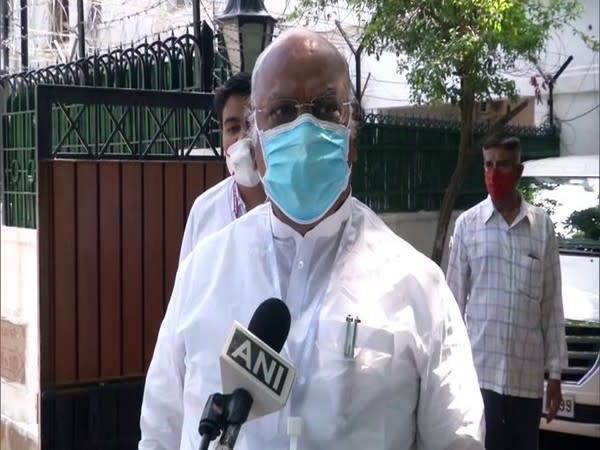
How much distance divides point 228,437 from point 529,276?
3.13m

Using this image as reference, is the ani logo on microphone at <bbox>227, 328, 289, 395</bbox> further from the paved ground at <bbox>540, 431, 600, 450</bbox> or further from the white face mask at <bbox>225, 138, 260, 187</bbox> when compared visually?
the paved ground at <bbox>540, 431, 600, 450</bbox>

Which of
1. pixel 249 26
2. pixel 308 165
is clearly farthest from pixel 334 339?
pixel 249 26

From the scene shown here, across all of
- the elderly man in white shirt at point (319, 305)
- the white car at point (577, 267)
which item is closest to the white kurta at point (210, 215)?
the elderly man in white shirt at point (319, 305)

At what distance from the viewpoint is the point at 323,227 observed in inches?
77.5

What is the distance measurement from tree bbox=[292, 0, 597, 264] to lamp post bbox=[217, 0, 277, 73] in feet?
3.72

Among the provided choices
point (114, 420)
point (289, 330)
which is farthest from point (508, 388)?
point (289, 330)

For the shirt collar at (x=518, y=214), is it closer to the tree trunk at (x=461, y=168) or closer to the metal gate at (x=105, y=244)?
the metal gate at (x=105, y=244)

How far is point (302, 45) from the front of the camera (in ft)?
6.36

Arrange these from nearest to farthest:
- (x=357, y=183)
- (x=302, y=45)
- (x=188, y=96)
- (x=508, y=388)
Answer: (x=302, y=45)
(x=508, y=388)
(x=188, y=96)
(x=357, y=183)

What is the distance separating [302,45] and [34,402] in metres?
4.83

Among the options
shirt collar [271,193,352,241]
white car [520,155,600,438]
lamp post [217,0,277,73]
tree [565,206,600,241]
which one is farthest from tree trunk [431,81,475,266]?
shirt collar [271,193,352,241]

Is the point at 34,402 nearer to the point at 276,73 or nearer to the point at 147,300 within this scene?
the point at 147,300

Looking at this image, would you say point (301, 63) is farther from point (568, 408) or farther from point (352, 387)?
point (568, 408)

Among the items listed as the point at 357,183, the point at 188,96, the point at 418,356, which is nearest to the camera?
the point at 418,356
